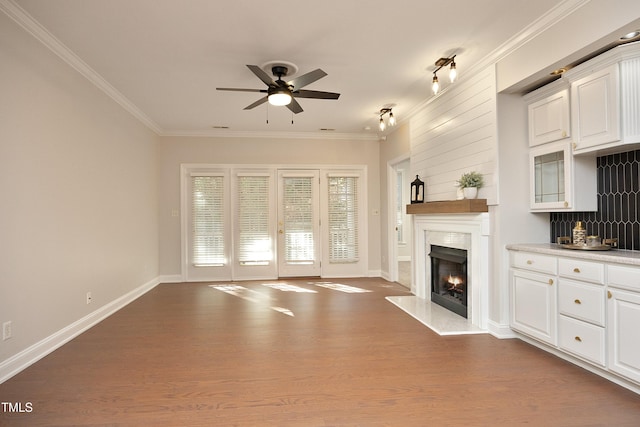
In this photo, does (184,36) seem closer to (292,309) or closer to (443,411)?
(292,309)

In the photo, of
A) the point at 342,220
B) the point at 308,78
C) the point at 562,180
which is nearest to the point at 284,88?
the point at 308,78

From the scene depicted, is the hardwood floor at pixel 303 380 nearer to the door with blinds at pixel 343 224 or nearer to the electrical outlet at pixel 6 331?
the electrical outlet at pixel 6 331

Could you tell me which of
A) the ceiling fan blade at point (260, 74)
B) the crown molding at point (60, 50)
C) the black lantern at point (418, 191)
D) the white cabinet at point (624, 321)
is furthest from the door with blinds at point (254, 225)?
the white cabinet at point (624, 321)

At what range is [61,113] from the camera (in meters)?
3.34

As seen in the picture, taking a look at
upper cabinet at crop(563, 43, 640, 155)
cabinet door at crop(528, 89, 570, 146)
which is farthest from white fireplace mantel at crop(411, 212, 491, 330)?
upper cabinet at crop(563, 43, 640, 155)

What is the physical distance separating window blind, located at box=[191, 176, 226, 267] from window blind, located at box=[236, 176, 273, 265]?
0.35m

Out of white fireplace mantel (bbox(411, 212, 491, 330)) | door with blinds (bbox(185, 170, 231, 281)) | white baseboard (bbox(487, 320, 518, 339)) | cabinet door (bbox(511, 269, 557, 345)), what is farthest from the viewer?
door with blinds (bbox(185, 170, 231, 281))

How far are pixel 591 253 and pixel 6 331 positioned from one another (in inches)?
177

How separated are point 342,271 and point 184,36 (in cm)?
498

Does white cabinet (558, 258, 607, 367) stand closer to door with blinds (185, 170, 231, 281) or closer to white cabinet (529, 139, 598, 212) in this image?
white cabinet (529, 139, 598, 212)

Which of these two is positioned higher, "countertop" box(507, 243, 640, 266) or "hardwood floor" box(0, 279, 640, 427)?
"countertop" box(507, 243, 640, 266)

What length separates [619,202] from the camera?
284 centimetres

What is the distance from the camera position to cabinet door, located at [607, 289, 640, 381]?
2227mm

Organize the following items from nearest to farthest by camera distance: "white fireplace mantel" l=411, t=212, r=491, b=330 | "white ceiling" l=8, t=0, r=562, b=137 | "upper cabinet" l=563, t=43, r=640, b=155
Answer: "upper cabinet" l=563, t=43, r=640, b=155 < "white ceiling" l=8, t=0, r=562, b=137 < "white fireplace mantel" l=411, t=212, r=491, b=330
